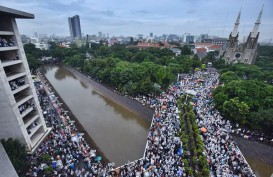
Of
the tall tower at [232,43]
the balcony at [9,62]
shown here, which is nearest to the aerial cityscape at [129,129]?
the balcony at [9,62]

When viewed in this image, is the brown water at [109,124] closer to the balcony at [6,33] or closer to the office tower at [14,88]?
the office tower at [14,88]

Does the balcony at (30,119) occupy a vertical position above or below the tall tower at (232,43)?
below

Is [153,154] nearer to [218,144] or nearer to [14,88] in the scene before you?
[218,144]

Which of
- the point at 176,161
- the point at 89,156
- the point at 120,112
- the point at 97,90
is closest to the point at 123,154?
the point at 89,156

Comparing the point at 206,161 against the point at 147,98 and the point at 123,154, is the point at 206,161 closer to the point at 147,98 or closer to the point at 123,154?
the point at 123,154

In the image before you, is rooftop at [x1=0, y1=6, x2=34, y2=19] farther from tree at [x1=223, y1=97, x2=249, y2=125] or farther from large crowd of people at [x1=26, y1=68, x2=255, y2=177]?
tree at [x1=223, y1=97, x2=249, y2=125]

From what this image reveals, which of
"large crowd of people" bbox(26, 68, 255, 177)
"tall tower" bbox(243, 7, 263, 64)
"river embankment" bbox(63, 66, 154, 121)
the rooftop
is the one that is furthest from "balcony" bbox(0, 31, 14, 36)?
"tall tower" bbox(243, 7, 263, 64)
